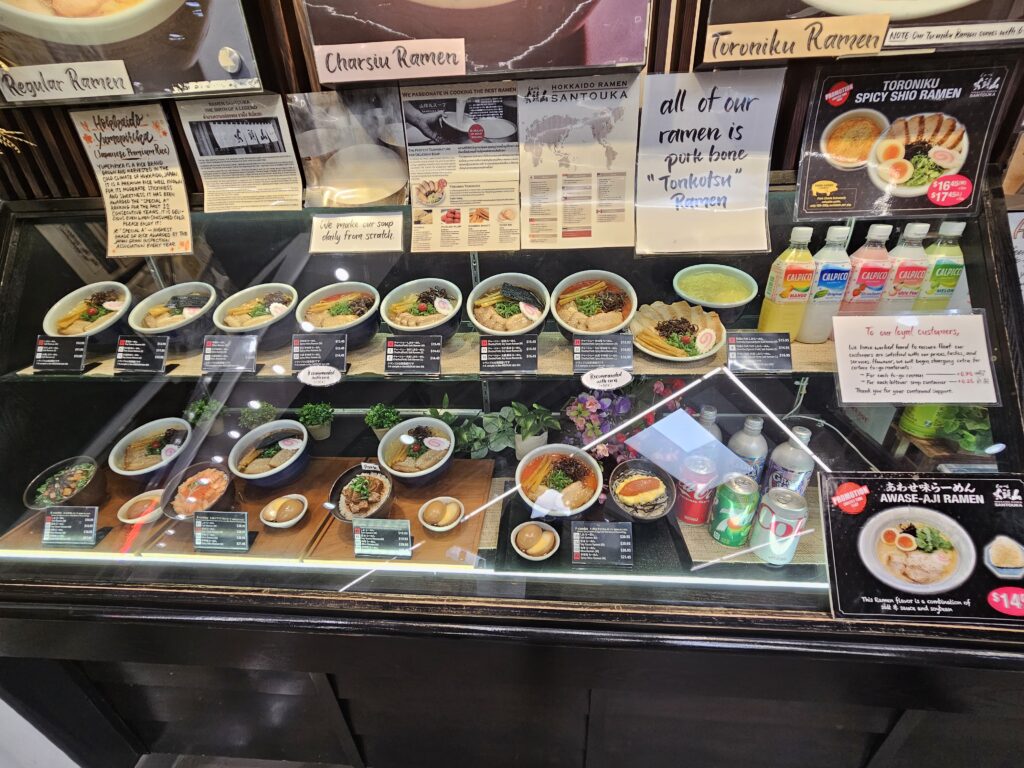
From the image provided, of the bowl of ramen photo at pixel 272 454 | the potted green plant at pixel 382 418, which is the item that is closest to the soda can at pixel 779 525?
the potted green plant at pixel 382 418

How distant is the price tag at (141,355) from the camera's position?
5.65 feet

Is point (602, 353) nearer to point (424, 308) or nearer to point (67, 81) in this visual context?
point (424, 308)

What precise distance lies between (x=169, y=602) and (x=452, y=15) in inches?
71.5

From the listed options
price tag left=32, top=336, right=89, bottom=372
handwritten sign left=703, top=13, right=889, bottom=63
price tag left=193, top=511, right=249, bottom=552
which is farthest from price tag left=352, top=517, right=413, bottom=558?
handwritten sign left=703, top=13, right=889, bottom=63

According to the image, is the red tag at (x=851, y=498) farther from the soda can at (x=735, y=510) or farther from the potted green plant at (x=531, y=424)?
the potted green plant at (x=531, y=424)

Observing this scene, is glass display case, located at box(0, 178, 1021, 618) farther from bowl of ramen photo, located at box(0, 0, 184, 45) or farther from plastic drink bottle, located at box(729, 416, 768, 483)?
bowl of ramen photo, located at box(0, 0, 184, 45)

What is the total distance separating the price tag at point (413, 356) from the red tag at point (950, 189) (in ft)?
4.77

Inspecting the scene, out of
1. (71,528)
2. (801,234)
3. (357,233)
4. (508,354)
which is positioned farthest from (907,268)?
(71,528)

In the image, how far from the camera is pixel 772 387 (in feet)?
5.69

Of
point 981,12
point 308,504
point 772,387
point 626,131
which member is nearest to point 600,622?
point 772,387

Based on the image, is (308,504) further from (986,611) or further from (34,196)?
(986,611)

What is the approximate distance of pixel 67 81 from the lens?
1.45 meters

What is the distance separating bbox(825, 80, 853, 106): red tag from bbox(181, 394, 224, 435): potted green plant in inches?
91.3

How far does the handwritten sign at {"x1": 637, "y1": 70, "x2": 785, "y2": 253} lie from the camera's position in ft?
4.52
